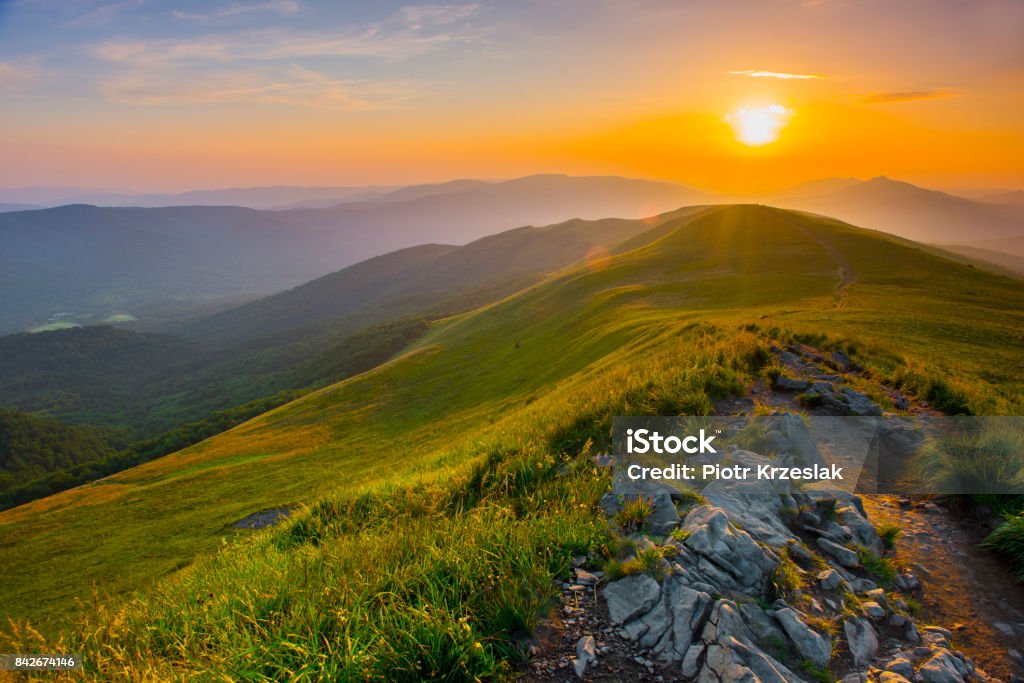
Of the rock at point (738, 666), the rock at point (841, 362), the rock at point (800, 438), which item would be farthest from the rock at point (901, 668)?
the rock at point (841, 362)

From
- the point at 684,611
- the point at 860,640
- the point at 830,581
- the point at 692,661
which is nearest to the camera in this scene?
the point at 692,661

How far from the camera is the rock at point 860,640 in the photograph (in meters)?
4.52

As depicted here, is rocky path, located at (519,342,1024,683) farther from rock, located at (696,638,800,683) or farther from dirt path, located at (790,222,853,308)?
dirt path, located at (790,222,853,308)

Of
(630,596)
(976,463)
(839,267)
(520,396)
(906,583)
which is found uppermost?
(839,267)

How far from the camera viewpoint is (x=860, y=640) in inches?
183

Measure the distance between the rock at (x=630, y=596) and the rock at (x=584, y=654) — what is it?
0.41 metres

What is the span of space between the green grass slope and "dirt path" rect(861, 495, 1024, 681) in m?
3.63

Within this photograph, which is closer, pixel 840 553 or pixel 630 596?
pixel 630 596

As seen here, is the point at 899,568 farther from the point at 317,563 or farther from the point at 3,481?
the point at 3,481

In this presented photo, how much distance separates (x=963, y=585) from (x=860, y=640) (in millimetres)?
2423

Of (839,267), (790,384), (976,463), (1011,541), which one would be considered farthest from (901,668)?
(839,267)

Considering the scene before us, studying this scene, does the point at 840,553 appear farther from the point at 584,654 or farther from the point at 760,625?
the point at 584,654

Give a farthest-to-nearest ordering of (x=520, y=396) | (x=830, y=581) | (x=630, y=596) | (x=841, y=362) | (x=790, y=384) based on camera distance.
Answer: (x=520, y=396) < (x=841, y=362) < (x=790, y=384) < (x=830, y=581) < (x=630, y=596)

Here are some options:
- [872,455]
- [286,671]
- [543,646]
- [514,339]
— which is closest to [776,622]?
[543,646]
